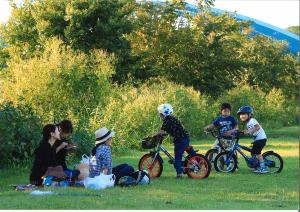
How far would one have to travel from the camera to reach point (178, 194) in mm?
8758

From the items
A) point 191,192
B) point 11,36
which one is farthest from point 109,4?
point 191,192

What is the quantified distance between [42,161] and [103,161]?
3.16 ft

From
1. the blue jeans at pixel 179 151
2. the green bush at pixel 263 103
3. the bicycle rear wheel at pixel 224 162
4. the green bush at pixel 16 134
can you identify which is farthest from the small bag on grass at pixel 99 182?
the green bush at pixel 263 103

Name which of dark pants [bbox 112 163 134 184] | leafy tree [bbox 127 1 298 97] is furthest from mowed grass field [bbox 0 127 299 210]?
leafy tree [bbox 127 1 298 97]

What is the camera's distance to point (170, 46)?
1246 inches

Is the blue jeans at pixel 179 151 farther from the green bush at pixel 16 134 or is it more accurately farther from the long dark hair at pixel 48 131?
the green bush at pixel 16 134

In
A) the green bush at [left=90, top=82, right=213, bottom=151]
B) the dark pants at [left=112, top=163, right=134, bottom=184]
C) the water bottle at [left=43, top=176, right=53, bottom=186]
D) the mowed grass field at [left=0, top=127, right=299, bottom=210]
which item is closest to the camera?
the mowed grass field at [left=0, top=127, right=299, bottom=210]

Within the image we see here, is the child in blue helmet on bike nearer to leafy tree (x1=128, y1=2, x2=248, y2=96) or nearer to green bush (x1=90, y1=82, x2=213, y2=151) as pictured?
green bush (x1=90, y1=82, x2=213, y2=151)

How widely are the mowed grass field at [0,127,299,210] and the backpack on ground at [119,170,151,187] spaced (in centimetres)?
15

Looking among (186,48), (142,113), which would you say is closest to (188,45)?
(186,48)

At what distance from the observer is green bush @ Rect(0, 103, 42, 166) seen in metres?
11.5

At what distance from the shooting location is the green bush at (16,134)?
37.8ft

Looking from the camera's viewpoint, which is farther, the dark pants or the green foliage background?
the green foliage background

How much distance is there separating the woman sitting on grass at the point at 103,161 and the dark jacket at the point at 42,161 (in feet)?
2.09
